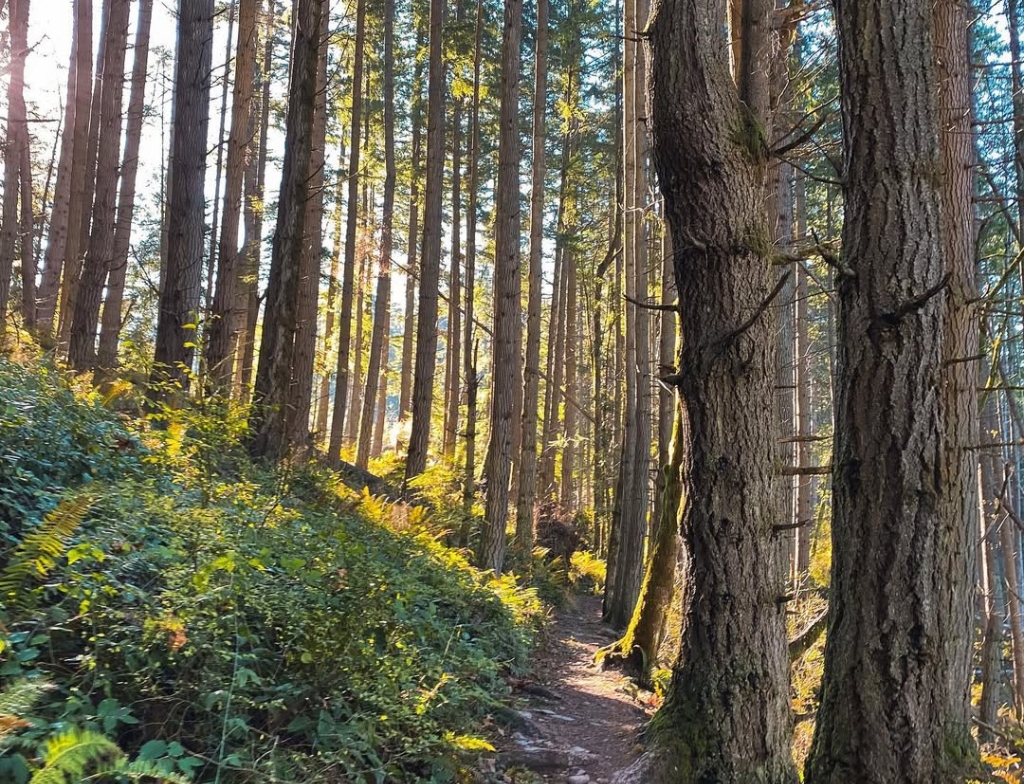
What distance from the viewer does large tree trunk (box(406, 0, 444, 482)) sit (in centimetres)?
1212

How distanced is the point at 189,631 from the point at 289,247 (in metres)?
6.57

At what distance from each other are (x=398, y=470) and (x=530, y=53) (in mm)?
11817

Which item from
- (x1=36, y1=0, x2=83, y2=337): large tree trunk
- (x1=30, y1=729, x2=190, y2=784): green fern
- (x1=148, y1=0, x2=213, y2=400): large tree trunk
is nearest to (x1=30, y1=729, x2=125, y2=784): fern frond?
(x1=30, y1=729, x2=190, y2=784): green fern

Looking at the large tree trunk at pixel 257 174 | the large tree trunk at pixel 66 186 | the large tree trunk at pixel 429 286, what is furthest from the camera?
the large tree trunk at pixel 257 174

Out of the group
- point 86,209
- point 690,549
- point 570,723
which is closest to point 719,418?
point 690,549

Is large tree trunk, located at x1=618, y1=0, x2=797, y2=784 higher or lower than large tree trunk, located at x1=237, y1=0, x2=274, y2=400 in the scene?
lower

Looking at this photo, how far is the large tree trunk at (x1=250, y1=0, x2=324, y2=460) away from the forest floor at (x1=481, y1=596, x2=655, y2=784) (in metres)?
4.32

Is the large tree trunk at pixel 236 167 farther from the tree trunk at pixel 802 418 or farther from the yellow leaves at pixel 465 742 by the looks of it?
the tree trunk at pixel 802 418

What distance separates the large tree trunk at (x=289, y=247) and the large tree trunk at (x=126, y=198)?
4.02m

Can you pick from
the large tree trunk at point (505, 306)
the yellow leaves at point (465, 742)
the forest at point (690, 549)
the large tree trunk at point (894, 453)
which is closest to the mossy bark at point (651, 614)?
the forest at point (690, 549)

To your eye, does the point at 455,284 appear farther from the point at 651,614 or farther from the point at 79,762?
the point at 79,762

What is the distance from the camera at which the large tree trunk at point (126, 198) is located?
11.9 metres

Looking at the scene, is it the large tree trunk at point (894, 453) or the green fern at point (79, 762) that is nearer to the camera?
the green fern at point (79, 762)

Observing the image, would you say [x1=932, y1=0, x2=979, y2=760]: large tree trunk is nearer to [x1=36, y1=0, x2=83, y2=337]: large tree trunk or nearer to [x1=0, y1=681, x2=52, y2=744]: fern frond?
[x1=0, y1=681, x2=52, y2=744]: fern frond
